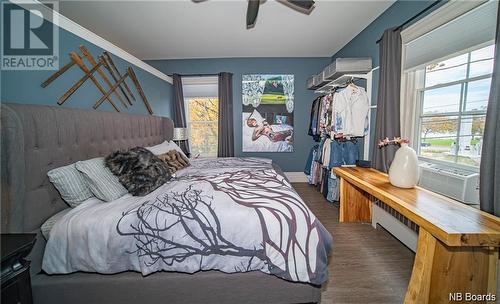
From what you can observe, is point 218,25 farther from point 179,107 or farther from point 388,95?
point 388,95

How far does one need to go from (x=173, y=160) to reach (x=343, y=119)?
2252mm

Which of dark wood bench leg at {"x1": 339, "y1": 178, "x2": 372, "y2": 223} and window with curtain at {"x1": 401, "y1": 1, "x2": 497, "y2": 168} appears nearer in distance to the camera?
window with curtain at {"x1": 401, "y1": 1, "x2": 497, "y2": 168}

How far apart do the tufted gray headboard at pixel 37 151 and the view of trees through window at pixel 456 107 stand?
9.97 ft

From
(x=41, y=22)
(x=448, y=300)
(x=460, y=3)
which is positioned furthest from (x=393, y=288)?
(x=41, y=22)

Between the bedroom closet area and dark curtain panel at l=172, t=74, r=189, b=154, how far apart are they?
2.57 meters

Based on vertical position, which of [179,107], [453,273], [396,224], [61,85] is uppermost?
[179,107]

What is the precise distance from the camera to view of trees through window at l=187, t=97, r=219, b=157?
434cm

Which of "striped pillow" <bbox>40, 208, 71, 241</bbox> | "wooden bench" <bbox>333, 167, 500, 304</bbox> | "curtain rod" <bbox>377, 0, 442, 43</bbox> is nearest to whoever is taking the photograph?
"wooden bench" <bbox>333, 167, 500, 304</bbox>

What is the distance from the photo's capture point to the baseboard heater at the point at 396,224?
1.91 meters

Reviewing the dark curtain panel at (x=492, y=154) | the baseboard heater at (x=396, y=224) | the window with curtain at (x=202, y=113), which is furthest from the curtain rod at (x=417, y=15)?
the window with curtain at (x=202, y=113)

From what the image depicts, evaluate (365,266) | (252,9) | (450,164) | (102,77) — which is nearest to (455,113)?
(450,164)

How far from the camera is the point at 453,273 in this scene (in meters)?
1.19

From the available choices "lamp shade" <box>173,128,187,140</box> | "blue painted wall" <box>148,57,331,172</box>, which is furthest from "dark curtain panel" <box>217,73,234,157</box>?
"lamp shade" <box>173,128,187,140</box>

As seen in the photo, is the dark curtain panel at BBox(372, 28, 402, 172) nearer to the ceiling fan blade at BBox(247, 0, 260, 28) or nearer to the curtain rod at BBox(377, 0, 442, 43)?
the curtain rod at BBox(377, 0, 442, 43)
